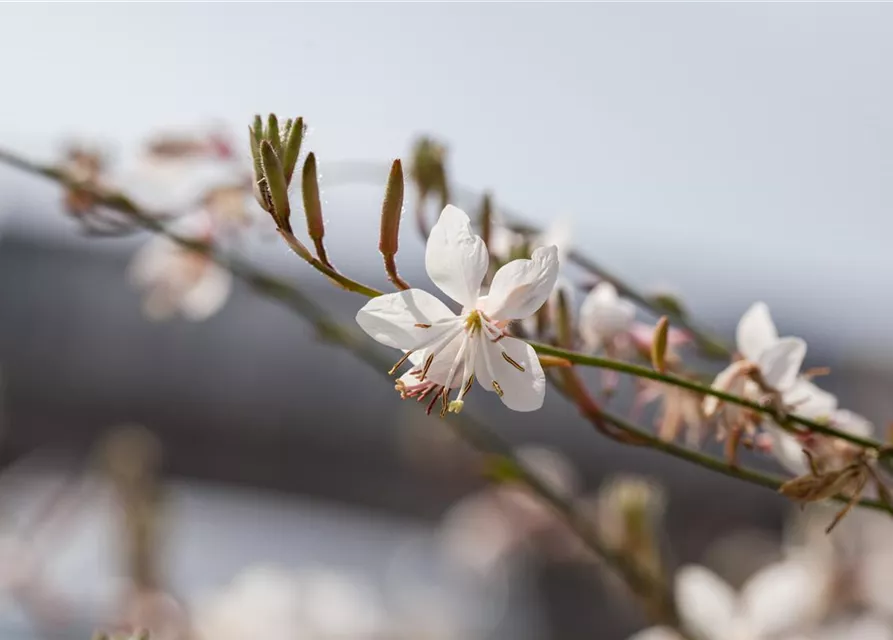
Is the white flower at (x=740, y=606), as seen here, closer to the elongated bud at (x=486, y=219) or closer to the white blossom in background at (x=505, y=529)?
the elongated bud at (x=486, y=219)

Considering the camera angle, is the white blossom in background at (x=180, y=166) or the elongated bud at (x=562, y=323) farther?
the white blossom in background at (x=180, y=166)

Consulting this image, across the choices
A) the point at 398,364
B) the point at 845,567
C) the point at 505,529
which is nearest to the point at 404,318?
the point at 398,364

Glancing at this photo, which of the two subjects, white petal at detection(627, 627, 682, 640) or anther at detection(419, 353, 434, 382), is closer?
anther at detection(419, 353, 434, 382)

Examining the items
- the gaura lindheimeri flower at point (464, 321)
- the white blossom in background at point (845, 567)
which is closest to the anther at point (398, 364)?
the gaura lindheimeri flower at point (464, 321)

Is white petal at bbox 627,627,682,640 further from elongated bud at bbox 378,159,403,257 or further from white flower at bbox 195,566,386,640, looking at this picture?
white flower at bbox 195,566,386,640

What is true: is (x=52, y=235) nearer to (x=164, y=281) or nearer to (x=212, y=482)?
(x=212, y=482)

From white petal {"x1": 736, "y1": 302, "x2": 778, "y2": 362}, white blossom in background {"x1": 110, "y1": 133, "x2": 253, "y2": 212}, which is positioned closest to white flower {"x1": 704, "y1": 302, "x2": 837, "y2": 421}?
white petal {"x1": 736, "y1": 302, "x2": 778, "y2": 362}

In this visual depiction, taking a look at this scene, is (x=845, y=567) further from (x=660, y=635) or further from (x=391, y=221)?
(x=391, y=221)
